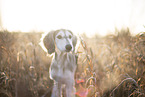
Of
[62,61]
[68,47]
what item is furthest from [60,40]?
[62,61]

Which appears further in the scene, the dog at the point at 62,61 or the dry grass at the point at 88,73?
the dog at the point at 62,61

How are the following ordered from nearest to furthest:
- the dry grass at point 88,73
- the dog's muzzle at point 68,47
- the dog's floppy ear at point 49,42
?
the dry grass at point 88,73 < the dog's muzzle at point 68,47 < the dog's floppy ear at point 49,42

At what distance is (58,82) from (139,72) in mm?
1609

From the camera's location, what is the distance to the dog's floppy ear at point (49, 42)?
2.33 m

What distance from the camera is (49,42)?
238 centimetres

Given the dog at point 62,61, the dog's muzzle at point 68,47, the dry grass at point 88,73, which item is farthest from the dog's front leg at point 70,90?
the dog's muzzle at point 68,47

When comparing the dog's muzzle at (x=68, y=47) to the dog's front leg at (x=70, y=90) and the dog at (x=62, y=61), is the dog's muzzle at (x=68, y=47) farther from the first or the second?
the dog's front leg at (x=70, y=90)

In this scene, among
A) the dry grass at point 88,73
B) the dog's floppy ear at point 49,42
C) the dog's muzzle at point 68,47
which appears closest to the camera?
the dry grass at point 88,73

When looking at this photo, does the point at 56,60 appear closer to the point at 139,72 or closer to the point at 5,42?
the point at 5,42

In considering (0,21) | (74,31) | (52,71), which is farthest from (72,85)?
(0,21)

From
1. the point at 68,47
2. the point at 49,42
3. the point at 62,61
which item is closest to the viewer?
the point at 68,47

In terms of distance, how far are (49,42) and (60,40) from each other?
28 centimetres

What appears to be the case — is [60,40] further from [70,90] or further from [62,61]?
[70,90]

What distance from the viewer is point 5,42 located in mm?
2215
